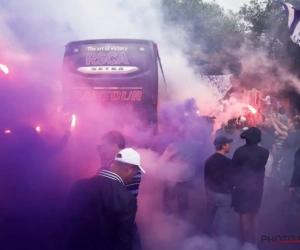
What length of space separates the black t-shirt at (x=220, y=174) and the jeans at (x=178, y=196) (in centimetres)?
65

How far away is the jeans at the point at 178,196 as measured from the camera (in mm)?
4930

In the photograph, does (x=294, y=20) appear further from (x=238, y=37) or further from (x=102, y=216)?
(x=102, y=216)

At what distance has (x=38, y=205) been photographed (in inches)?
219

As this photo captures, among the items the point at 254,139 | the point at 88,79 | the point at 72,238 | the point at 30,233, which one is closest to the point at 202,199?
the point at 254,139

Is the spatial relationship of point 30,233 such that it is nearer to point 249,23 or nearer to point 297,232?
point 297,232

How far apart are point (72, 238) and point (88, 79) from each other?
578cm

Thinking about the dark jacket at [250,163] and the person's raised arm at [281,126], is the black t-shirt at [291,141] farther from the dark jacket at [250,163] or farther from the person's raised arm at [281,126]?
the dark jacket at [250,163]

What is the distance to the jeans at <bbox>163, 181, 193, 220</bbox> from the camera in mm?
4930

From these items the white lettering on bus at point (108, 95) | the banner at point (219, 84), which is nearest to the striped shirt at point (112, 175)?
the white lettering on bus at point (108, 95)

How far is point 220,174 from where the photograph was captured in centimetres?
425

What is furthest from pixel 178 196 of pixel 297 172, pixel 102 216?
pixel 102 216

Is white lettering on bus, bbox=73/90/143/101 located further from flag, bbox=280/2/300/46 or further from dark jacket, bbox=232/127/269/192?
dark jacket, bbox=232/127/269/192

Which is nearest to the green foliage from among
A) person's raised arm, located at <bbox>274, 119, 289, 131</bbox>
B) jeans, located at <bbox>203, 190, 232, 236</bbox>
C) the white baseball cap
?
person's raised arm, located at <bbox>274, 119, 289, 131</bbox>

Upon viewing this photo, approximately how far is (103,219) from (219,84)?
419 inches
